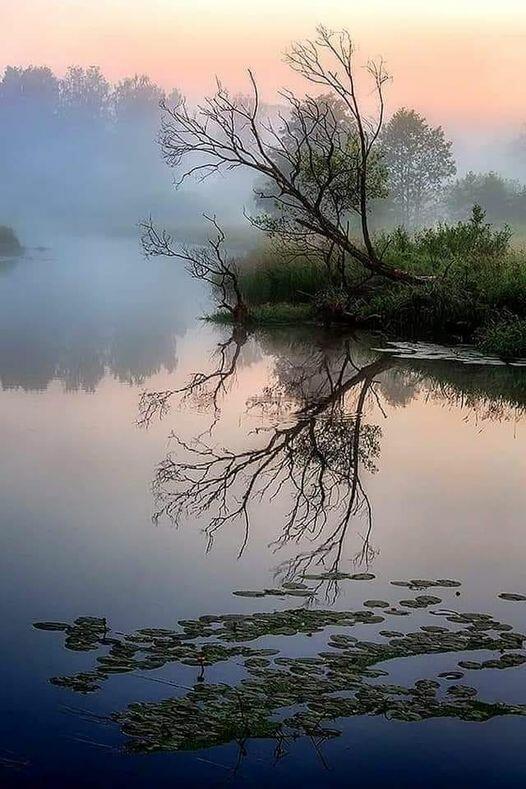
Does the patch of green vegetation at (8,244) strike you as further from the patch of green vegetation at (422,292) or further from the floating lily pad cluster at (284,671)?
the floating lily pad cluster at (284,671)

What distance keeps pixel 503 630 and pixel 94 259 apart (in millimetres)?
54854

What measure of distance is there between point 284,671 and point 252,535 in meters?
2.52

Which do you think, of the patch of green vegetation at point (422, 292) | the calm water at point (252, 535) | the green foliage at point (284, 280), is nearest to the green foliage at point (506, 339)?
the patch of green vegetation at point (422, 292)

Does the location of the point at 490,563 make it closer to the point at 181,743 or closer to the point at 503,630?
the point at 503,630

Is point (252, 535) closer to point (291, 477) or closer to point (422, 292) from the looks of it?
point (291, 477)

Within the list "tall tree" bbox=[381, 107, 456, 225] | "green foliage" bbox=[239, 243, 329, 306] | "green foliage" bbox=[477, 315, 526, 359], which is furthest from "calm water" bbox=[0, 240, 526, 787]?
"tall tree" bbox=[381, 107, 456, 225]

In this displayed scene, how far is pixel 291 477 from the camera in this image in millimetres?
10000

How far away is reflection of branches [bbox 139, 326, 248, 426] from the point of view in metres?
13.9

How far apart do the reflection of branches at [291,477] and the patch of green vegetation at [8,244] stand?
1987 inches

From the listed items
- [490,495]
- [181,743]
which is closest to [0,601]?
[181,743]

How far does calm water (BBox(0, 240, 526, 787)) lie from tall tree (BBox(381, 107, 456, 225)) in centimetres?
5937

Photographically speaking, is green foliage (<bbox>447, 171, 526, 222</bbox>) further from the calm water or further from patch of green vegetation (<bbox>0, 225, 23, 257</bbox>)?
the calm water

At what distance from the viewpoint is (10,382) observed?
1543 cm

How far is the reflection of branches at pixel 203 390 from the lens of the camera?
13859 mm
